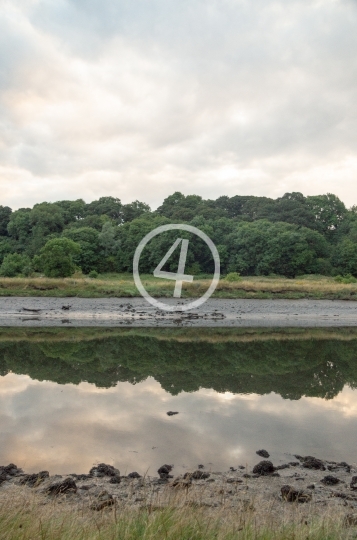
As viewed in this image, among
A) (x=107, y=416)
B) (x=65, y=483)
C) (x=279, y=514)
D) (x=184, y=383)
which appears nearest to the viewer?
(x=279, y=514)

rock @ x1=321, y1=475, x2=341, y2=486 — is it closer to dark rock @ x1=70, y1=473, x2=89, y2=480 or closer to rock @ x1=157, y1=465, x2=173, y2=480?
rock @ x1=157, y1=465, x2=173, y2=480

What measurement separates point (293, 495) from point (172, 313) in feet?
101

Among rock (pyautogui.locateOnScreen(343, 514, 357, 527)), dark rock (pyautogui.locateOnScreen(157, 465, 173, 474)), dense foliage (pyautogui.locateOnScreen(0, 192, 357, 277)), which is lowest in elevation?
dark rock (pyautogui.locateOnScreen(157, 465, 173, 474))

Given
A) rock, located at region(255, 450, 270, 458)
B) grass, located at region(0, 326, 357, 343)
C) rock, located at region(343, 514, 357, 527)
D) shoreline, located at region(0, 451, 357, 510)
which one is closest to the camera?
rock, located at region(343, 514, 357, 527)

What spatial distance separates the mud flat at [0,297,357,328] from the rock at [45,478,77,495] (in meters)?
24.6

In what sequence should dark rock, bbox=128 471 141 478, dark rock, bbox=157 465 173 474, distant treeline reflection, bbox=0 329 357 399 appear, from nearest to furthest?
dark rock, bbox=128 471 141 478
dark rock, bbox=157 465 173 474
distant treeline reflection, bbox=0 329 357 399

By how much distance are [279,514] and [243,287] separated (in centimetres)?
3889

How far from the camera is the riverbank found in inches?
170

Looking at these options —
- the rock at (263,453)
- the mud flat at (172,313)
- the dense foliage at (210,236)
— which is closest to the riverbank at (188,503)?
the rock at (263,453)

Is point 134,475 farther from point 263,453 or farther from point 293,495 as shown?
point 263,453

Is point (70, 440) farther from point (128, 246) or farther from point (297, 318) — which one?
point (128, 246)

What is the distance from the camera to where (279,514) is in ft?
19.4

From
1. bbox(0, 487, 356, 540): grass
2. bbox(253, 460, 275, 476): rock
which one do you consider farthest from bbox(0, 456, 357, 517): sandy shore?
bbox(0, 487, 356, 540): grass

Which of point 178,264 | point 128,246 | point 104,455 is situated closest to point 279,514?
→ point 104,455
